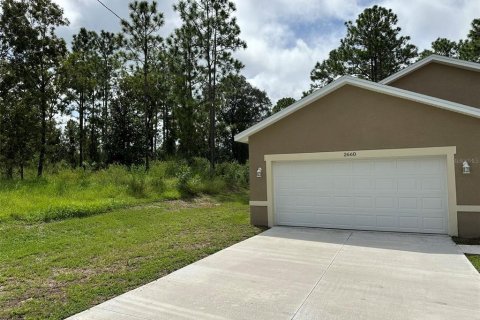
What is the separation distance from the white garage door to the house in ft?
0.08

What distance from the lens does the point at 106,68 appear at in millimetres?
33469

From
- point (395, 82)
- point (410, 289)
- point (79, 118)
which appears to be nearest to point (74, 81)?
point (79, 118)

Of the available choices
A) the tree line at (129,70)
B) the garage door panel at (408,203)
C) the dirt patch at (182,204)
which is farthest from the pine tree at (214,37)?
the garage door panel at (408,203)

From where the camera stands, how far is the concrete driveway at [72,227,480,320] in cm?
409

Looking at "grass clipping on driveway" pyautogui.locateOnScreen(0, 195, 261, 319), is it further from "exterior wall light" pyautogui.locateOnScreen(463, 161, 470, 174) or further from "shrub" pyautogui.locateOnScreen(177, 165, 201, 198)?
"exterior wall light" pyautogui.locateOnScreen(463, 161, 470, 174)

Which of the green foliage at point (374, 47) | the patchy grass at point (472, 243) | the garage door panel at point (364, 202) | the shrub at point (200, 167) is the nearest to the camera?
the patchy grass at point (472, 243)

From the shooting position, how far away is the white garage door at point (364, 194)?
8.22m

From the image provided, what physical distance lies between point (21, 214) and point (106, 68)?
86.9 feet

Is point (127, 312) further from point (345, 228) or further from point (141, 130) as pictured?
point (141, 130)

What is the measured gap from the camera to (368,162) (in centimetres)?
886

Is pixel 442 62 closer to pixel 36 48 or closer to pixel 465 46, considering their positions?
pixel 465 46

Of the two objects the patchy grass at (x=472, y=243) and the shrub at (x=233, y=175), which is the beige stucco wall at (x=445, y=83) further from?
the shrub at (x=233, y=175)

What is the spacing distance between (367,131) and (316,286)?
201 inches

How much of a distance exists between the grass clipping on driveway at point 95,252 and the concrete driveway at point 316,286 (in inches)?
20.2
